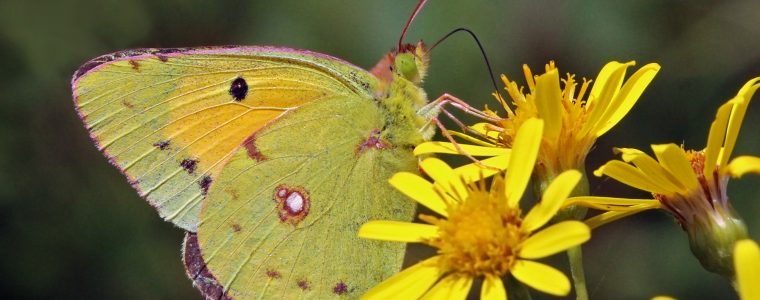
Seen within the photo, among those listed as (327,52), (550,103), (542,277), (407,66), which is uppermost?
(327,52)

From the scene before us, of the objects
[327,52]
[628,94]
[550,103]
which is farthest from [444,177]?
[327,52]

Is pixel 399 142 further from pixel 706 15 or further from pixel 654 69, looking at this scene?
pixel 706 15

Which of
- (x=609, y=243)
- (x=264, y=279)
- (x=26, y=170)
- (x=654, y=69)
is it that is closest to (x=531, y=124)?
(x=654, y=69)

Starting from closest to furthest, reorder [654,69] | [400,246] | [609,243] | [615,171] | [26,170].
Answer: [615,171], [654,69], [400,246], [609,243], [26,170]

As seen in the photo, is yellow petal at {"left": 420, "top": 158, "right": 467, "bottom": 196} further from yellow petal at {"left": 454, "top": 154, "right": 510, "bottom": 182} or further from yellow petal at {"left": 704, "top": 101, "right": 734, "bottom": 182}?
yellow petal at {"left": 704, "top": 101, "right": 734, "bottom": 182}

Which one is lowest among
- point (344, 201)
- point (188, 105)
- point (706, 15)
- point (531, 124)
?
point (531, 124)

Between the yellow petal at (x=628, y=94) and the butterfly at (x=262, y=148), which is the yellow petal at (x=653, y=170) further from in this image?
the butterfly at (x=262, y=148)

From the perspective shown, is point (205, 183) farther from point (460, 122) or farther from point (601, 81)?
point (601, 81)
